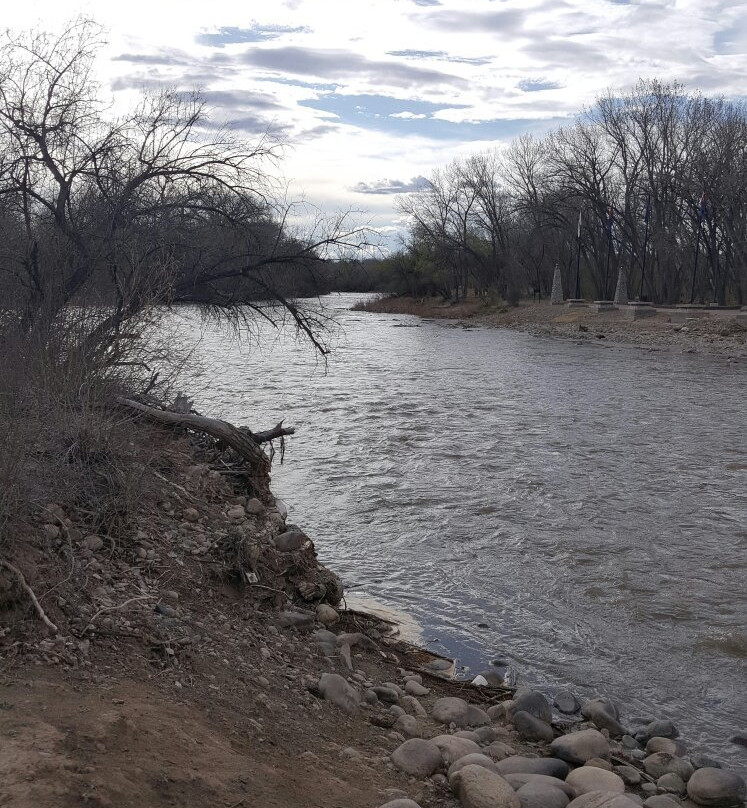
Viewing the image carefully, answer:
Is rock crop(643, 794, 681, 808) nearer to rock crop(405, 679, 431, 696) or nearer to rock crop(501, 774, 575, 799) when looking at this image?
rock crop(501, 774, 575, 799)

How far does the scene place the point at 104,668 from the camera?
14.5ft

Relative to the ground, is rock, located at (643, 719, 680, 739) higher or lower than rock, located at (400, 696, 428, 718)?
lower

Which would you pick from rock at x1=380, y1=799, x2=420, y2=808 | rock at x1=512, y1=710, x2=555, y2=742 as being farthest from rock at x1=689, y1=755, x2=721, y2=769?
rock at x1=380, y1=799, x2=420, y2=808

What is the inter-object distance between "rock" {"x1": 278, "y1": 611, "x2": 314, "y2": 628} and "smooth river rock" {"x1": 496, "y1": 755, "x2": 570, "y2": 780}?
1.88m

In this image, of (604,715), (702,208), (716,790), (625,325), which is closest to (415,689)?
(604,715)

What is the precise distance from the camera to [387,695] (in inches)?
223

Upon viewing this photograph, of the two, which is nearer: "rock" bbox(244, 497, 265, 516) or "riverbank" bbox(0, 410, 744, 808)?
"riverbank" bbox(0, 410, 744, 808)

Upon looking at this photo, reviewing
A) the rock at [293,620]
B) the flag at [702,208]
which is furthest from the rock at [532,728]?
the flag at [702,208]

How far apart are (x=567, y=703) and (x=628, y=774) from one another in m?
1.00

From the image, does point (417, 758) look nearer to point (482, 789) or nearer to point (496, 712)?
point (482, 789)

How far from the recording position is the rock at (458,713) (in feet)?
18.1

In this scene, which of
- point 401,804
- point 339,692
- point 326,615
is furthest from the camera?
point 326,615

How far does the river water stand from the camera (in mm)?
6965

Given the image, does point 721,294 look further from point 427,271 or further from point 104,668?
point 104,668
